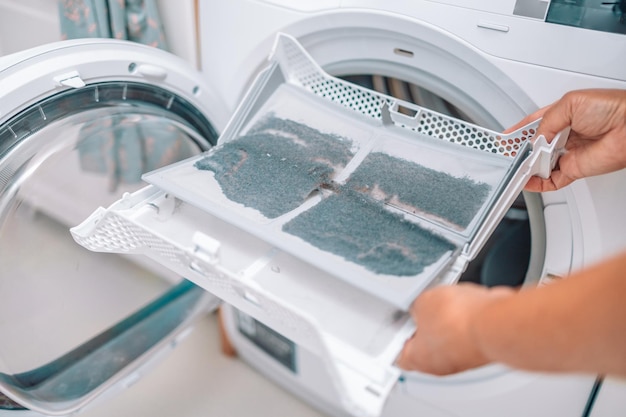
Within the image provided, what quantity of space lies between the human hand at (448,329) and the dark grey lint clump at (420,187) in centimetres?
16

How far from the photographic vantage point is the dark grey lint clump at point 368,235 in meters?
0.55

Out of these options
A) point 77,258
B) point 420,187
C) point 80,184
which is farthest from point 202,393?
point 420,187

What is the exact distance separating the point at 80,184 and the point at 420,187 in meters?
0.97

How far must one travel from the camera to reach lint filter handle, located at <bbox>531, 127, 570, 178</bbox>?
58cm

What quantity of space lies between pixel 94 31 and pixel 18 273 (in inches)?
18.5

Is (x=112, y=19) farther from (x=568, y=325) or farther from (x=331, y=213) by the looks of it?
(x=568, y=325)

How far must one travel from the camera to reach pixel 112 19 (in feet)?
2.81

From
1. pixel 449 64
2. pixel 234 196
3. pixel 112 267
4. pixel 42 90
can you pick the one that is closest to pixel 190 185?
pixel 234 196

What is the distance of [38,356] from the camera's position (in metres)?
0.85

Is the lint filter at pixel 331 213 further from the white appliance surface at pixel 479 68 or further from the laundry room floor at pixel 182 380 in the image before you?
the laundry room floor at pixel 182 380

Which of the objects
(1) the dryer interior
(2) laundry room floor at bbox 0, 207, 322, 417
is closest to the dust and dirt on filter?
(1) the dryer interior

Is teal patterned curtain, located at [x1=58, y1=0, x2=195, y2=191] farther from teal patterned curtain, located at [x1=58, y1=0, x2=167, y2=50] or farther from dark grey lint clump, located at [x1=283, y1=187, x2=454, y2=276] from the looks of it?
dark grey lint clump, located at [x1=283, y1=187, x2=454, y2=276]

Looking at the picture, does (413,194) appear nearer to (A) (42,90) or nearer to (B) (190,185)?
(B) (190,185)

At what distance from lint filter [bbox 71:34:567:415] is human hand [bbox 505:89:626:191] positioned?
0.03 metres
